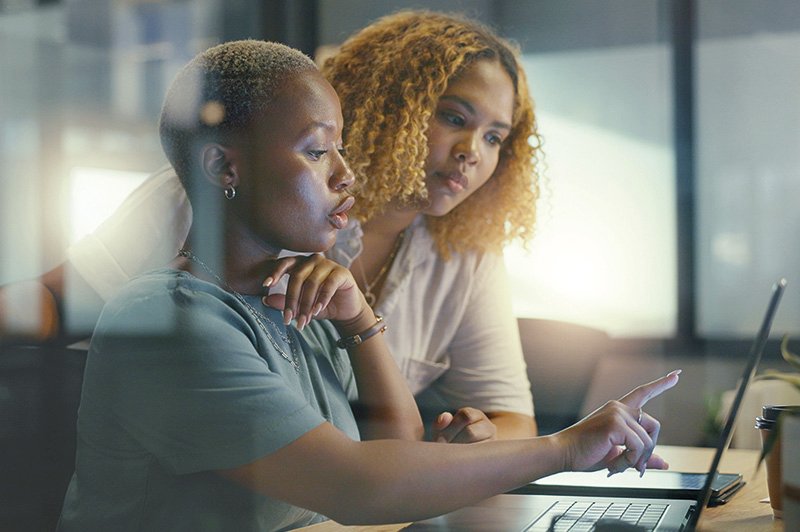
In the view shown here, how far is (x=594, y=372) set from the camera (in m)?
1.53

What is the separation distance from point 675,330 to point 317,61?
87cm

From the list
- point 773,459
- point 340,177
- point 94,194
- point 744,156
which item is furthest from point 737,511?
point 744,156

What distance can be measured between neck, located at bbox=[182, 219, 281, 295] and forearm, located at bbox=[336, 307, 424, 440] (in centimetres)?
15

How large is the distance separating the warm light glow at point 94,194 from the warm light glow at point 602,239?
534mm

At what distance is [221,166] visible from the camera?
86 centimetres

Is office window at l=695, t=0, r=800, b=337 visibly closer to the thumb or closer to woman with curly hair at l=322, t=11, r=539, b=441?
woman with curly hair at l=322, t=11, r=539, b=441

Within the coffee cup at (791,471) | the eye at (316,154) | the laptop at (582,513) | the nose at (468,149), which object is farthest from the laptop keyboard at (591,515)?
the nose at (468,149)

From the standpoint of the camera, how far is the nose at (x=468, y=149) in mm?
1190

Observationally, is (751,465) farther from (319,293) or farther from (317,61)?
(317,61)

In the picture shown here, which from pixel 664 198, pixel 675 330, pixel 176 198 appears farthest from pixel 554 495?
pixel 664 198

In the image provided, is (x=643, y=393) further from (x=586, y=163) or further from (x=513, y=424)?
(x=586, y=163)

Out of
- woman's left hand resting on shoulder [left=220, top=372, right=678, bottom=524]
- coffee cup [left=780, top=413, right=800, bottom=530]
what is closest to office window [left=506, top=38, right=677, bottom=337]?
woman's left hand resting on shoulder [left=220, top=372, right=678, bottom=524]

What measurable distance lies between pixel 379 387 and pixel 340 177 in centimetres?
25

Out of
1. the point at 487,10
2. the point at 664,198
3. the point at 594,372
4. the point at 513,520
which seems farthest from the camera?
the point at 664,198
